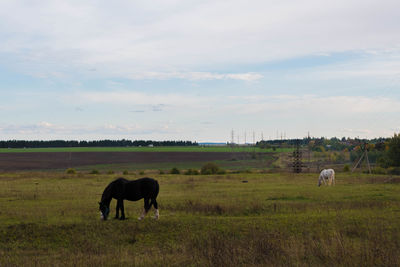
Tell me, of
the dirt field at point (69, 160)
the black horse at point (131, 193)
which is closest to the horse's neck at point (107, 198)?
the black horse at point (131, 193)

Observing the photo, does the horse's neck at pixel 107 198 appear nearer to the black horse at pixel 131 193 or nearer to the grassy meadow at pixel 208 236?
the black horse at pixel 131 193

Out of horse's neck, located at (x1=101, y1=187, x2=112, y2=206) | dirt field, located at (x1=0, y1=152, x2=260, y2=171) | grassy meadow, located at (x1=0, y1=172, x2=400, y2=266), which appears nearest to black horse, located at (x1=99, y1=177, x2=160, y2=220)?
horse's neck, located at (x1=101, y1=187, x2=112, y2=206)

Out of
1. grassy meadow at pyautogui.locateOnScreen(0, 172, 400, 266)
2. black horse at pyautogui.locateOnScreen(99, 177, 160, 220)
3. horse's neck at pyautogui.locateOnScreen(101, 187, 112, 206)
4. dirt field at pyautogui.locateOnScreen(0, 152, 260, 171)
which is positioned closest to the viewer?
grassy meadow at pyautogui.locateOnScreen(0, 172, 400, 266)

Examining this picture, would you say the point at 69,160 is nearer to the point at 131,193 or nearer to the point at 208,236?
the point at 131,193

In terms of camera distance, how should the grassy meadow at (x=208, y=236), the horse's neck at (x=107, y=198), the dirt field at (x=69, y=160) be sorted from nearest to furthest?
the grassy meadow at (x=208, y=236) < the horse's neck at (x=107, y=198) < the dirt field at (x=69, y=160)

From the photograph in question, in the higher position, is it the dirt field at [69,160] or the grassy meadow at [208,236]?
the grassy meadow at [208,236]

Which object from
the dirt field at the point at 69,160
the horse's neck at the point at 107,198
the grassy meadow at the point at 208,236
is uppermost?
the horse's neck at the point at 107,198

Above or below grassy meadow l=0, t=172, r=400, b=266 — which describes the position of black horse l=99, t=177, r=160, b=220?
above

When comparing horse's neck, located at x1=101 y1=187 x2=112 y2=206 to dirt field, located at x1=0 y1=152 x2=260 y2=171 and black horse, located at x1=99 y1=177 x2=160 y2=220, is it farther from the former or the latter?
dirt field, located at x1=0 y1=152 x2=260 y2=171

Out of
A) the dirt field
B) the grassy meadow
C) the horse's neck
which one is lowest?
the dirt field

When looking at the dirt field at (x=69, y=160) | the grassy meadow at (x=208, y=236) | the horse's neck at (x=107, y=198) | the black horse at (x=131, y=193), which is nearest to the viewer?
the grassy meadow at (x=208, y=236)

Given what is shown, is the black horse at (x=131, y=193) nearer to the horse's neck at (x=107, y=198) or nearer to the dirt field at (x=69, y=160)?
the horse's neck at (x=107, y=198)

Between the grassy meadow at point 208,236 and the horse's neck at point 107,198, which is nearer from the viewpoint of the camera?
the grassy meadow at point 208,236

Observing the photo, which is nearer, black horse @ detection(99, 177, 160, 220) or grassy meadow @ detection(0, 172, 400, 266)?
grassy meadow @ detection(0, 172, 400, 266)
